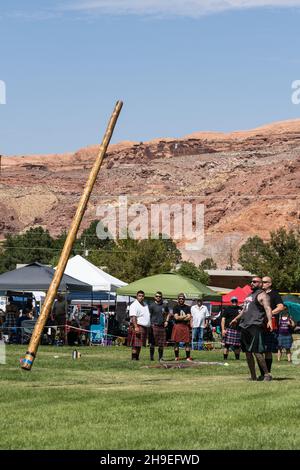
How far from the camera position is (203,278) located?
101 meters

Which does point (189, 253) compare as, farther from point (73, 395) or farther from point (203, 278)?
point (73, 395)

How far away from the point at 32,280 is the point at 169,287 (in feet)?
15.0

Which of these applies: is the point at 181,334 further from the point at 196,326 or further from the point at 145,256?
the point at 145,256

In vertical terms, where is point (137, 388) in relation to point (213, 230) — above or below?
below

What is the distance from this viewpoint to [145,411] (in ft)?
34.7

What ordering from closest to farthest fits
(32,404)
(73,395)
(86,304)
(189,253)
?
(32,404), (73,395), (86,304), (189,253)

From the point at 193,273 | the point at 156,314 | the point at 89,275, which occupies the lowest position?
the point at 156,314

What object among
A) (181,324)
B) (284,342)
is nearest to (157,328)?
(181,324)

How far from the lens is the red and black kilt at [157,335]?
22672 millimetres

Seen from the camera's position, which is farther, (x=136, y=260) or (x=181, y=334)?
(x=136, y=260)

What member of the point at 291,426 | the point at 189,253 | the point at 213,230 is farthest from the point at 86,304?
the point at 213,230

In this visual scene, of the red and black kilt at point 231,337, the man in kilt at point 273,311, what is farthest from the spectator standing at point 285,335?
the man in kilt at point 273,311

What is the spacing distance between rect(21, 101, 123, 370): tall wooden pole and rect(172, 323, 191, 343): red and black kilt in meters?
7.10
